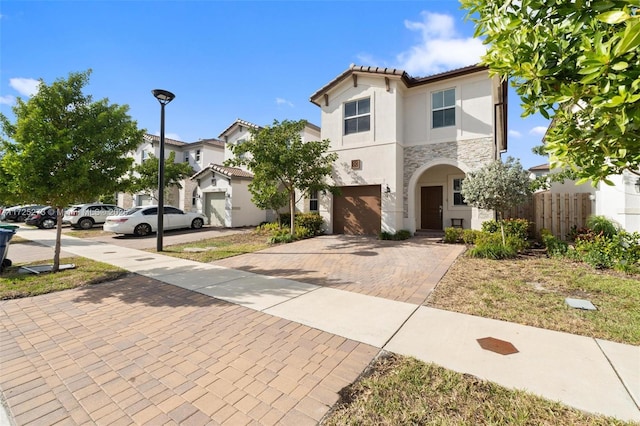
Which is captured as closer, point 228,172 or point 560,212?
point 560,212

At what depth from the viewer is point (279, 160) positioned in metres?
11.9

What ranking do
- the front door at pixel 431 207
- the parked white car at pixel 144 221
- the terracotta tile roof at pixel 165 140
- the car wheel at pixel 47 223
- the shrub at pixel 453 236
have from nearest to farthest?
1. the shrub at pixel 453 236
2. the parked white car at pixel 144 221
3. the front door at pixel 431 207
4. the car wheel at pixel 47 223
5. the terracotta tile roof at pixel 165 140

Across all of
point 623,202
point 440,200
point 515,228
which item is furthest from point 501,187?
point 440,200

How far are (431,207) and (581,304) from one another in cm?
1132

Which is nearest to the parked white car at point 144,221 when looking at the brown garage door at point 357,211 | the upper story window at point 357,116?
the brown garage door at point 357,211

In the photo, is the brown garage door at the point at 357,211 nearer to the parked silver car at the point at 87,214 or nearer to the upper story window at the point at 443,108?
the upper story window at the point at 443,108

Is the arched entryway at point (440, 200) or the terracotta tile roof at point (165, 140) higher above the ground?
the terracotta tile roof at point (165, 140)

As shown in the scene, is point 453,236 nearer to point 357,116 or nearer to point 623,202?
point 623,202

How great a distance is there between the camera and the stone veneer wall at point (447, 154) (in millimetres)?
12336

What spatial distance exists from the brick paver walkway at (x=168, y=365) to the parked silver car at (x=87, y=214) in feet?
60.4

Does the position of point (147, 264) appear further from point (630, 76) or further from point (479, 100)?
point (479, 100)

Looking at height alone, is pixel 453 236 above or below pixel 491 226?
below

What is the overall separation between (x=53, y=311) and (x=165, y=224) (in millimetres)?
12757

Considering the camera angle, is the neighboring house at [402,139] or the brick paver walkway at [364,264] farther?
the neighboring house at [402,139]
